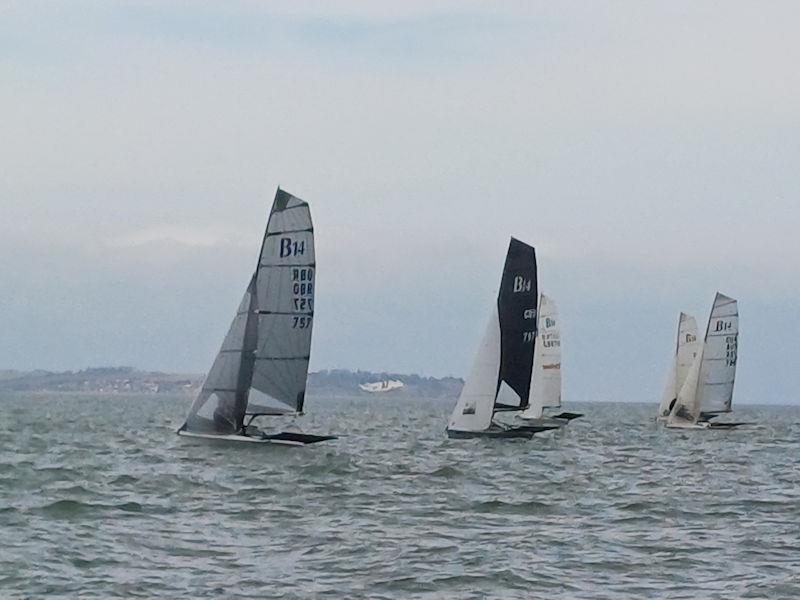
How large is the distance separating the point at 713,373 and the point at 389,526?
45.1 metres

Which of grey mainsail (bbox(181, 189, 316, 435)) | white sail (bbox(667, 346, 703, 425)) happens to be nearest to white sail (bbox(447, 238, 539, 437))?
grey mainsail (bbox(181, 189, 316, 435))

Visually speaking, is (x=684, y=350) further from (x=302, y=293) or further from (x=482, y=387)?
(x=302, y=293)

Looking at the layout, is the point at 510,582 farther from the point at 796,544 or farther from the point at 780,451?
the point at 780,451

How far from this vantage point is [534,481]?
32.3m

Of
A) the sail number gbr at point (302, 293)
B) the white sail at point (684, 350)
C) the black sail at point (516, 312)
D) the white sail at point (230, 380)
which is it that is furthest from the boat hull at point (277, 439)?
the white sail at point (684, 350)

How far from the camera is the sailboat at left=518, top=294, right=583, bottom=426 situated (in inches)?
2530

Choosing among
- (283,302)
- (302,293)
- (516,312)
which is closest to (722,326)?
(516,312)

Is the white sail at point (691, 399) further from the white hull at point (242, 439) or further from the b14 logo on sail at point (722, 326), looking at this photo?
the white hull at point (242, 439)

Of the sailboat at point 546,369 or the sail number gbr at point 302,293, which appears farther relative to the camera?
the sailboat at point 546,369

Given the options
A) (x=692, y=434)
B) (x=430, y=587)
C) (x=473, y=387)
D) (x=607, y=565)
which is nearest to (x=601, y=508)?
(x=607, y=565)

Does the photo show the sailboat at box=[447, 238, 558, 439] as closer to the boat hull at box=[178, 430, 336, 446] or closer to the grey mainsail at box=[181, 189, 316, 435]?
the grey mainsail at box=[181, 189, 316, 435]

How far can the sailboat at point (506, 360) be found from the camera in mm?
46188

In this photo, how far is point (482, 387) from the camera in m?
46.2

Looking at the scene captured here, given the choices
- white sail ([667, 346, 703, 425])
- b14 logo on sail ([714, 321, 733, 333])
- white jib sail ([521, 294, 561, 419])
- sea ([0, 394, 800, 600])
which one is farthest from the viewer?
white sail ([667, 346, 703, 425])
